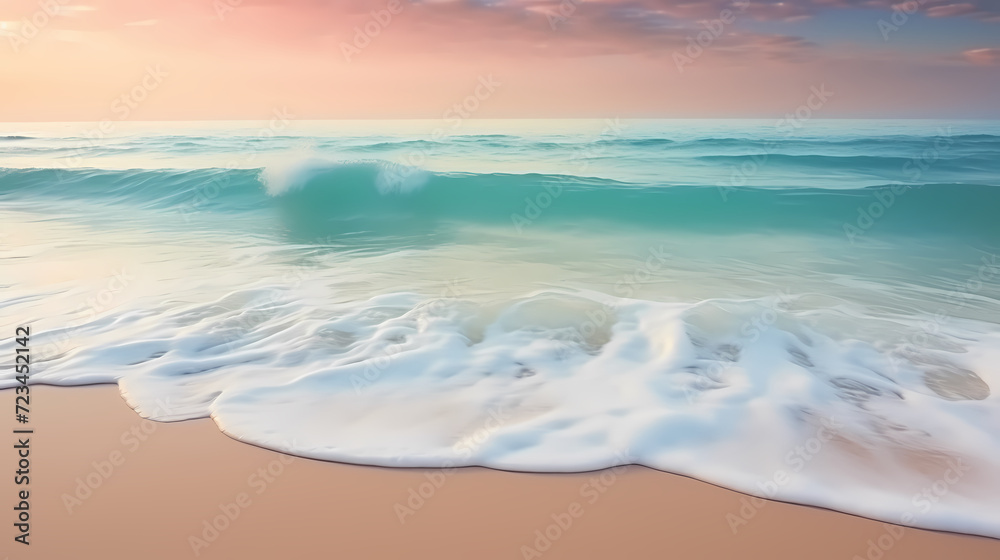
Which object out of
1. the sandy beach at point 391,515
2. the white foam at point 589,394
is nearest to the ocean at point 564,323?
the white foam at point 589,394

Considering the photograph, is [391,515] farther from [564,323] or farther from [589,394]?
[564,323]

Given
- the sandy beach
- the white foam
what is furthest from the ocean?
the sandy beach

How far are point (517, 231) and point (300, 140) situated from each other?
706 inches

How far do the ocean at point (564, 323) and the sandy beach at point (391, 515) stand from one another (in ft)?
0.40

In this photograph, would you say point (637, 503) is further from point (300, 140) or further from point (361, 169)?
point (300, 140)

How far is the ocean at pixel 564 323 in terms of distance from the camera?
3012 millimetres

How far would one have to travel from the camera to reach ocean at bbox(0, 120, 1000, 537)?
3012mm

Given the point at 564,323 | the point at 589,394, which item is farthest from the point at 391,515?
the point at 564,323

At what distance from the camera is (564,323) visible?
4.95 m

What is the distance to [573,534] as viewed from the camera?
2.43m

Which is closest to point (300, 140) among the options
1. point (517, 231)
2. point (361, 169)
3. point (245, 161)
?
point (245, 161)

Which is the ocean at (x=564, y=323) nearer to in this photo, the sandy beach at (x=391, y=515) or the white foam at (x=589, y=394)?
the white foam at (x=589, y=394)

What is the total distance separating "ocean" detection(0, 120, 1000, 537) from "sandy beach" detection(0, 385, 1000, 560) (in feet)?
0.40

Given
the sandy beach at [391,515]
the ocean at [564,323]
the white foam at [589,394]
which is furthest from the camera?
the ocean at [564,323]
